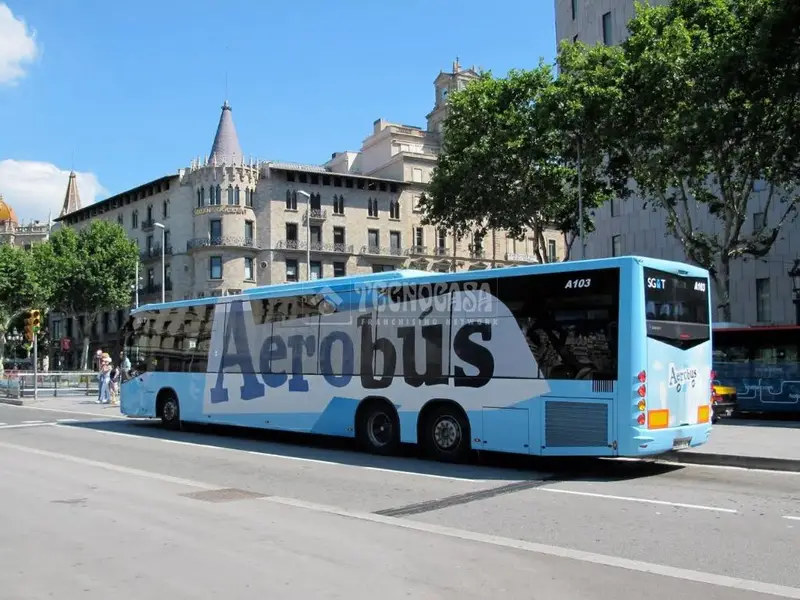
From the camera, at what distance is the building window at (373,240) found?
239ft

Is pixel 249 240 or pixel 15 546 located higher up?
pixel 249 240

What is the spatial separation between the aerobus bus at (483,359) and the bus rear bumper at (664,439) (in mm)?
22

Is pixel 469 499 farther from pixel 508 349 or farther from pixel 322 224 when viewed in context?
pixel 322 224

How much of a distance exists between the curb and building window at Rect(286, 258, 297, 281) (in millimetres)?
57827

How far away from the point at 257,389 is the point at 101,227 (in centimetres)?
5712

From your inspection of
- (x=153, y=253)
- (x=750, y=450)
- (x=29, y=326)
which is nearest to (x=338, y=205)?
(x=153, y=253)

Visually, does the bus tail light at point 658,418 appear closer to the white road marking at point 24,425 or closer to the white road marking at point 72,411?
the white road marking at point 24,425

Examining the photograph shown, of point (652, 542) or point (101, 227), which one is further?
point (101, 227)

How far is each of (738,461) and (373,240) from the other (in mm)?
61675

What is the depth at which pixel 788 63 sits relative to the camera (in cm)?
2131

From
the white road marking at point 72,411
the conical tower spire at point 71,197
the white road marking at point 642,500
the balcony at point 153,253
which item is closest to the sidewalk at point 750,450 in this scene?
the white road marking at point 642,500

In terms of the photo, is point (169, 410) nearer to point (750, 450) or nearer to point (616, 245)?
point (750, 450)

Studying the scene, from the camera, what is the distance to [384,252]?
73.0 meters

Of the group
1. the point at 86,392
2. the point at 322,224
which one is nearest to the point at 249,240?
the point at 322,224
